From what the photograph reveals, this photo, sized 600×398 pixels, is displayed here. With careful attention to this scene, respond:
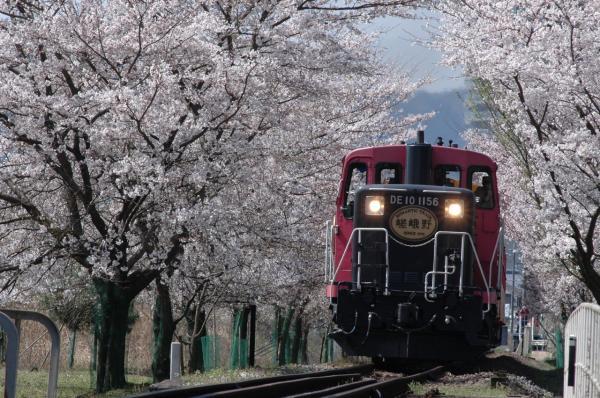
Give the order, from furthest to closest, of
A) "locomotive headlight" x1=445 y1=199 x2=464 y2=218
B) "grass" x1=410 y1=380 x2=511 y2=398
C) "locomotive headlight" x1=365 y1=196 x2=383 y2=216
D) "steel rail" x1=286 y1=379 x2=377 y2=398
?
"locomotive headlight" x1=365 y1=196 x2=383 y2=216 → "locomotive headlight" x1=445 y1=199 x2=464 y2=218 → "grass" x1=410 y1=380 x2=511 y2=398 → "steel rail" x1=286 y1=379 x2=377 y2=398

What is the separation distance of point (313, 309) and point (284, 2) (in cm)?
2606

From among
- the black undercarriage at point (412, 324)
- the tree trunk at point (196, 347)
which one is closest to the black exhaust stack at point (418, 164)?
the black undercarriage at point (412, 324)

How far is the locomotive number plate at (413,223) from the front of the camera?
13.4 m

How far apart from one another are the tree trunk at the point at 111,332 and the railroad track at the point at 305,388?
5330mm

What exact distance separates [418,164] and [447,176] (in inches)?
21.9

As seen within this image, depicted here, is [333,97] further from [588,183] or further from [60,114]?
[60,114]

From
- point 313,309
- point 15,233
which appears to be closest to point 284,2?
point 15,233

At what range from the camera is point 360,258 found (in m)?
13.3

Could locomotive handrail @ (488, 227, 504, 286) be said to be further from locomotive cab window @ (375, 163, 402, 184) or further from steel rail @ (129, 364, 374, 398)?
steel rail @ (129, 364, 374, 398)

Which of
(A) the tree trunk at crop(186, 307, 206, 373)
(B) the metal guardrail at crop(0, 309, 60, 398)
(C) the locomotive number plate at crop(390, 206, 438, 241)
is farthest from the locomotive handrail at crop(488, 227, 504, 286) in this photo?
(A) the tree trunk at crop(186, 307, 206, 373)

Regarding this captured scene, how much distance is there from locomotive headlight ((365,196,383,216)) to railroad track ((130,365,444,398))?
238 centimetres

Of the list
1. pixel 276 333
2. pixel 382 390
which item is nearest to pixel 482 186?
pixel 382 390

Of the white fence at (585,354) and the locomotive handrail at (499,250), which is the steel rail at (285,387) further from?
the white fence at (585,354)

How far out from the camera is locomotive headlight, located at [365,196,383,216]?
13.5m
